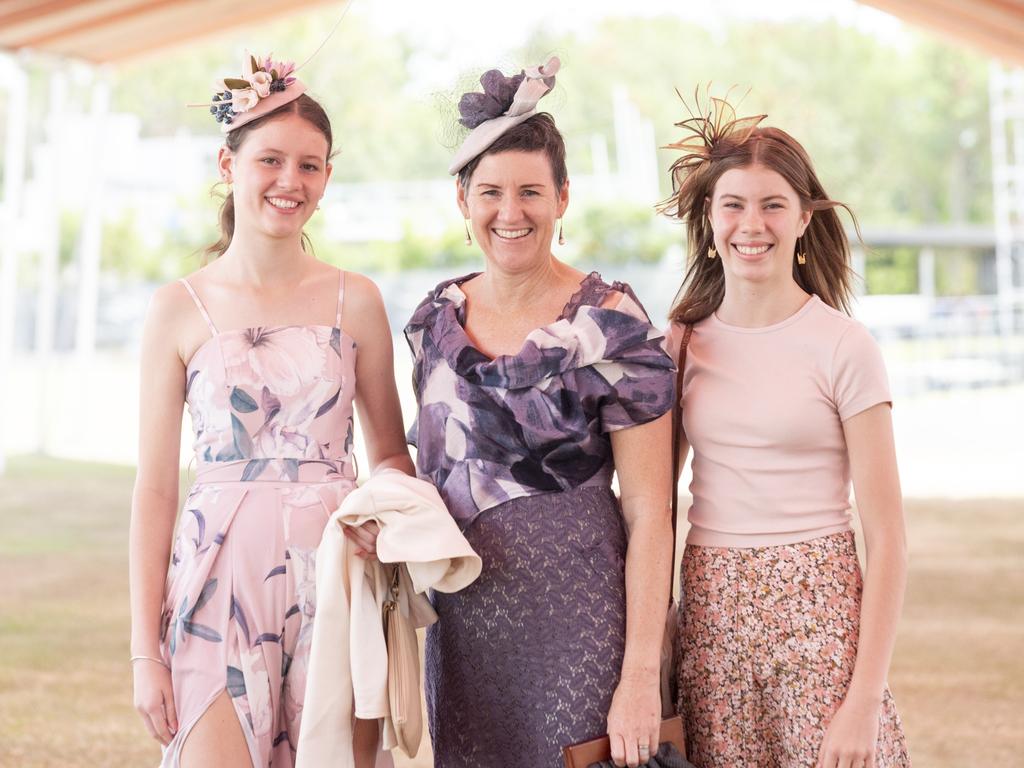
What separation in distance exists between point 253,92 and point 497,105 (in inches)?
19.3

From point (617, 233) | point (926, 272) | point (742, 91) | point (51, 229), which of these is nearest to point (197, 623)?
point (51, 229)

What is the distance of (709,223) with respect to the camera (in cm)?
270

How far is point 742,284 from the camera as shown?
2.54m

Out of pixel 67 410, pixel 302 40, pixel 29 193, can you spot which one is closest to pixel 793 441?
pixel 67 410

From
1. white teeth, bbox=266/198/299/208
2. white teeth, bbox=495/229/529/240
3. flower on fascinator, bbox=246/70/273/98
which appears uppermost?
flower on fascinator, bbox=246/70/273/98

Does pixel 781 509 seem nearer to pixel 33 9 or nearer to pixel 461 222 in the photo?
pixel 33 9

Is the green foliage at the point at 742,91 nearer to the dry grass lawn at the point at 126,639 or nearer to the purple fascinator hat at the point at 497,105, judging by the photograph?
the dry grass lawn at the point at 126,639

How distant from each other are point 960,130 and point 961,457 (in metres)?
26.6

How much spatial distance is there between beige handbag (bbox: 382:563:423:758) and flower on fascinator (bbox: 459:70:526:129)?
85cm

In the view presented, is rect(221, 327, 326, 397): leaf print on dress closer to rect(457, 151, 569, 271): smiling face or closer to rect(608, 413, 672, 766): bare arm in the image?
rect(457, 151, 569, 271): smiling face

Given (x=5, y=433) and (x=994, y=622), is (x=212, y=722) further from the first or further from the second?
(x=5, y=433)

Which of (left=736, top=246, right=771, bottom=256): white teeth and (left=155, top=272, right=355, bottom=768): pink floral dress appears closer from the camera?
(left=155, top=272, right=355, bottom=768): pink floral dress

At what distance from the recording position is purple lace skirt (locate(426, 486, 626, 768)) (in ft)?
7.68

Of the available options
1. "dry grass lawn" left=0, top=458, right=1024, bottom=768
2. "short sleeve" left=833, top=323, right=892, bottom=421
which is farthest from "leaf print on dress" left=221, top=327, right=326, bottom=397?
"dry grass lawn" left=0, top=458, right=1024, bottom=768
